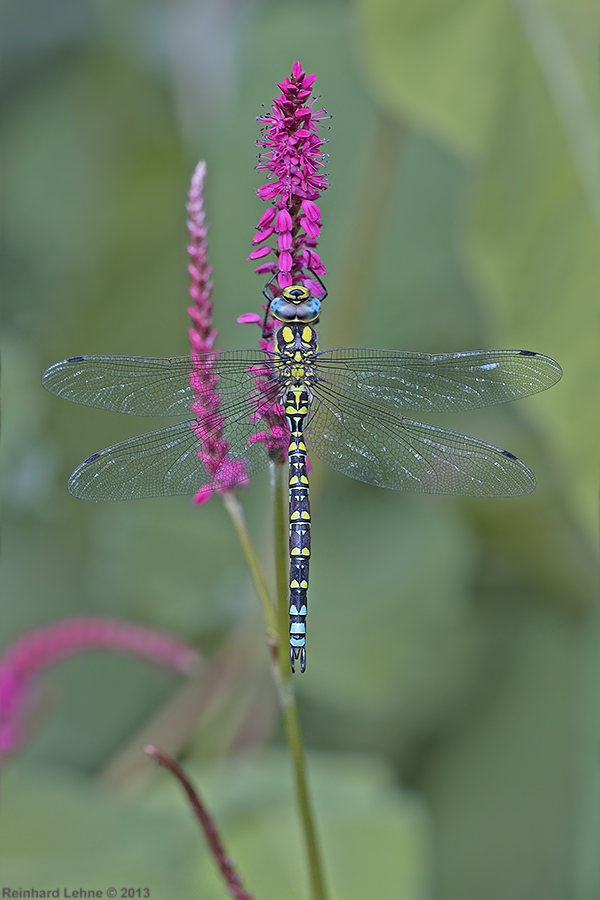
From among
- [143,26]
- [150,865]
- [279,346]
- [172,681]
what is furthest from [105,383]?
[143,26]

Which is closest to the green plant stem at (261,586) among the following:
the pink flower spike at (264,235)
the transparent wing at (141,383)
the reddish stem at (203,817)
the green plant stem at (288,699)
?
the green plant stem at (288,699)

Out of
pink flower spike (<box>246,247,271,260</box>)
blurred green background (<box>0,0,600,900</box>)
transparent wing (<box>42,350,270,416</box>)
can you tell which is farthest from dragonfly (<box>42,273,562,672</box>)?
pink flower spike (<box>246,247,271,260</box>)

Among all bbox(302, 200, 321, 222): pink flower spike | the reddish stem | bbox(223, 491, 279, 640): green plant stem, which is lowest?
the reddish stem

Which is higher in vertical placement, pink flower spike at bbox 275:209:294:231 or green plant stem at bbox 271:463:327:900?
pink flower spike at bbox 275:209:294:231

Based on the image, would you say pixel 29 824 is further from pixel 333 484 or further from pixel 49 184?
pixel 49 184

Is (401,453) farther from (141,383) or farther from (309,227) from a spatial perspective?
(309,227)

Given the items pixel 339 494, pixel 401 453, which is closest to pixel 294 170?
pixel 401 453

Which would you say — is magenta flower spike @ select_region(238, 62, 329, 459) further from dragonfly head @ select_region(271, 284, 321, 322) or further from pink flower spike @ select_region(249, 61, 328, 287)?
dragonfly head @ select_region(271, 284, 321, 322)
